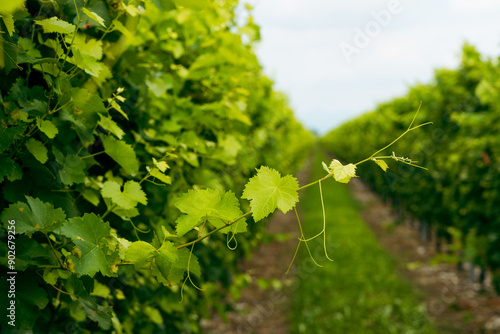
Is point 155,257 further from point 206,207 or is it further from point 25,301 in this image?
point 25,301

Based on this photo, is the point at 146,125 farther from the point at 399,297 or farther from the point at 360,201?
the point at 360,201

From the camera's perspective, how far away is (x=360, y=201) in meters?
15.8

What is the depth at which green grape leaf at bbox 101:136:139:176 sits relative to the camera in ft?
4.22

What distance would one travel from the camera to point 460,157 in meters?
5.82

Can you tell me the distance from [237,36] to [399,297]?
484cm

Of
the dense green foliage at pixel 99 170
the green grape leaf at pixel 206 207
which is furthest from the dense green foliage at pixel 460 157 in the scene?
the green grape leaf at pixel 206 207

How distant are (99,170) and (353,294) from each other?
16.8ft

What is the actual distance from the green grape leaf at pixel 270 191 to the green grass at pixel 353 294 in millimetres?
4314

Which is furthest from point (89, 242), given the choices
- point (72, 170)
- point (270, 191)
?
point (270, 191)

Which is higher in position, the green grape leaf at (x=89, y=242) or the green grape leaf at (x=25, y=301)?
the green grape leaf at (x=89, y=242)

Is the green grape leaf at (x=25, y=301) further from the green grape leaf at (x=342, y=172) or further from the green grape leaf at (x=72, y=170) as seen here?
the green grape leaf at (x=342, y=172)

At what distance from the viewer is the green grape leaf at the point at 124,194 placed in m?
1.15

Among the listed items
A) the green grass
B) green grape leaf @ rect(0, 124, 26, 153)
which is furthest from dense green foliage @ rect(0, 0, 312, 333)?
the green grass

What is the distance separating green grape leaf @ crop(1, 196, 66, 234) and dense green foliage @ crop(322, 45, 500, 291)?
4.60m
